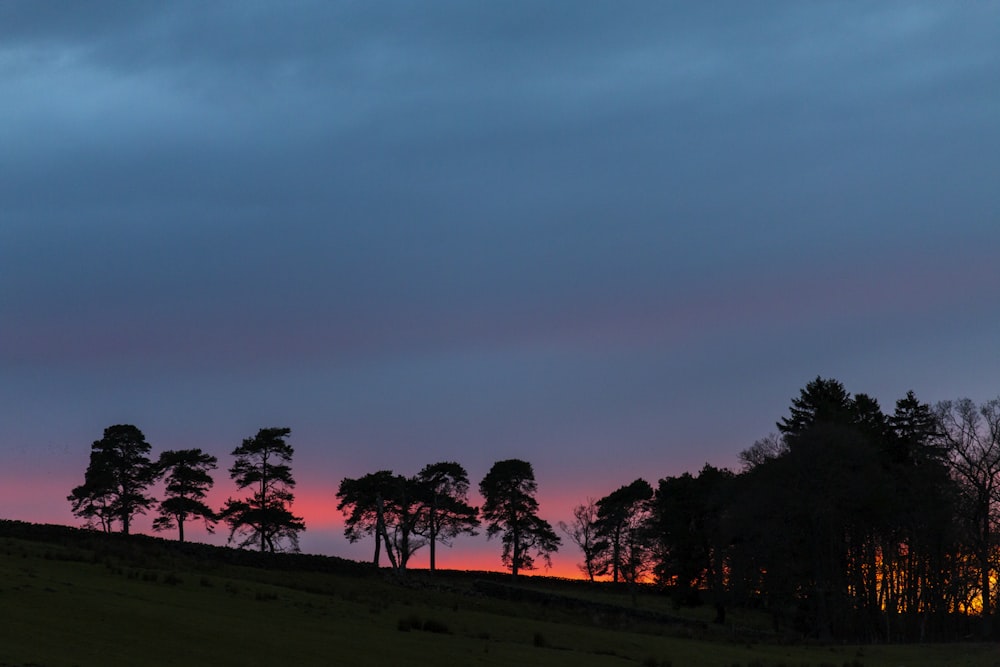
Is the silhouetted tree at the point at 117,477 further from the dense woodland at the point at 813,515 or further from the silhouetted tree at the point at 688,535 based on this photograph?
the silhouetted tree at the point at 688,535

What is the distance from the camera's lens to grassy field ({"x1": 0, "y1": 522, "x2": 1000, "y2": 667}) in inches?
1115

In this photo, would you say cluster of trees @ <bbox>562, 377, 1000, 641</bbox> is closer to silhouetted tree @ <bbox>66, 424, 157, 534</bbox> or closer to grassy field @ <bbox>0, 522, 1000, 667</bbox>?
grassy field @ <bbox>0, 522, 1000, 667</bbox>

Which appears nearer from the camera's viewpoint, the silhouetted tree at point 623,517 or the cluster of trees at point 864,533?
the cluster of trees at point 864,533

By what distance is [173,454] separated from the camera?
3317 inches

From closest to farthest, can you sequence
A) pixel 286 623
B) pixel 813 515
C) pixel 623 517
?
1. pixel 286 623
2. pixel 813 515
3. pixel 623 517

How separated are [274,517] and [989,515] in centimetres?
5663

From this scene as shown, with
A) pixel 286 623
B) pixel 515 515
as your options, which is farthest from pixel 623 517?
pixel 286 623

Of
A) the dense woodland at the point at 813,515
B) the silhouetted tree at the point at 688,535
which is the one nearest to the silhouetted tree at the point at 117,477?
the dense woodland at the point at 813,515

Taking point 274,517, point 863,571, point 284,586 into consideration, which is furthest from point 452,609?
point 863,571

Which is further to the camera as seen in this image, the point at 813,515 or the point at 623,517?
the point at 623,517

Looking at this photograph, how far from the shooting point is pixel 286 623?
124 feet

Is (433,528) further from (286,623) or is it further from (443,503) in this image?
(286,623)

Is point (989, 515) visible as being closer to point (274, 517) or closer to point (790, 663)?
point (790, 663)

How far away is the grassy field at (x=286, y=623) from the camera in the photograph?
28312 millimetres
